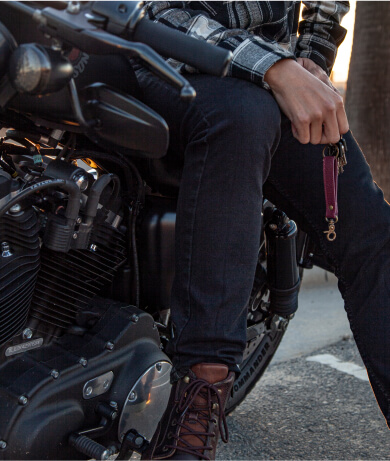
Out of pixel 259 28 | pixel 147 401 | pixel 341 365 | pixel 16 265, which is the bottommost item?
pixel 341 365

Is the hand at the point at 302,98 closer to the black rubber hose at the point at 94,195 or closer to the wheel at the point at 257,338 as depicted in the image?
the black rubber hose at the point at 94,195

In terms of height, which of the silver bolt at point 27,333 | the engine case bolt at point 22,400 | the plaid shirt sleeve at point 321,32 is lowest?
the engine case bolt at point 22,400

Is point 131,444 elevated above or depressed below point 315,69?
below

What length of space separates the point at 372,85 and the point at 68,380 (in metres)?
3.43

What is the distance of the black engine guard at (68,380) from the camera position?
139 centimetres

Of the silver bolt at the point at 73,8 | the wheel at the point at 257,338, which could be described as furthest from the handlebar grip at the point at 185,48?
the wheel at the point at 257,338

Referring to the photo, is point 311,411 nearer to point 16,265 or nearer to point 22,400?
point 22,400

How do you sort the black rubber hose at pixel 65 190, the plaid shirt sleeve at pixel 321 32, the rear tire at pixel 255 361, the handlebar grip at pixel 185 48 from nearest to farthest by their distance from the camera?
1. the handlebar grip at pixel 185 48
2. the black rubber hose at pixel 65 190
3. the plaid shirt sleeve at pixel 321 32
4. the rear tire at pixel 255 361

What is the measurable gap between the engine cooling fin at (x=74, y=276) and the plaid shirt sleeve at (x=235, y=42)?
463mm

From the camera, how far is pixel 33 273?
4.46ft

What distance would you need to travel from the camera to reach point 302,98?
1.38 m

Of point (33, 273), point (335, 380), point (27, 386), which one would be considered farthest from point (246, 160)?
point (335, 380)

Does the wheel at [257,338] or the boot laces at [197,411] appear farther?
the wheel at [257,338]

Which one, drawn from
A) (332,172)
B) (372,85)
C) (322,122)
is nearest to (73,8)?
(322,122)
